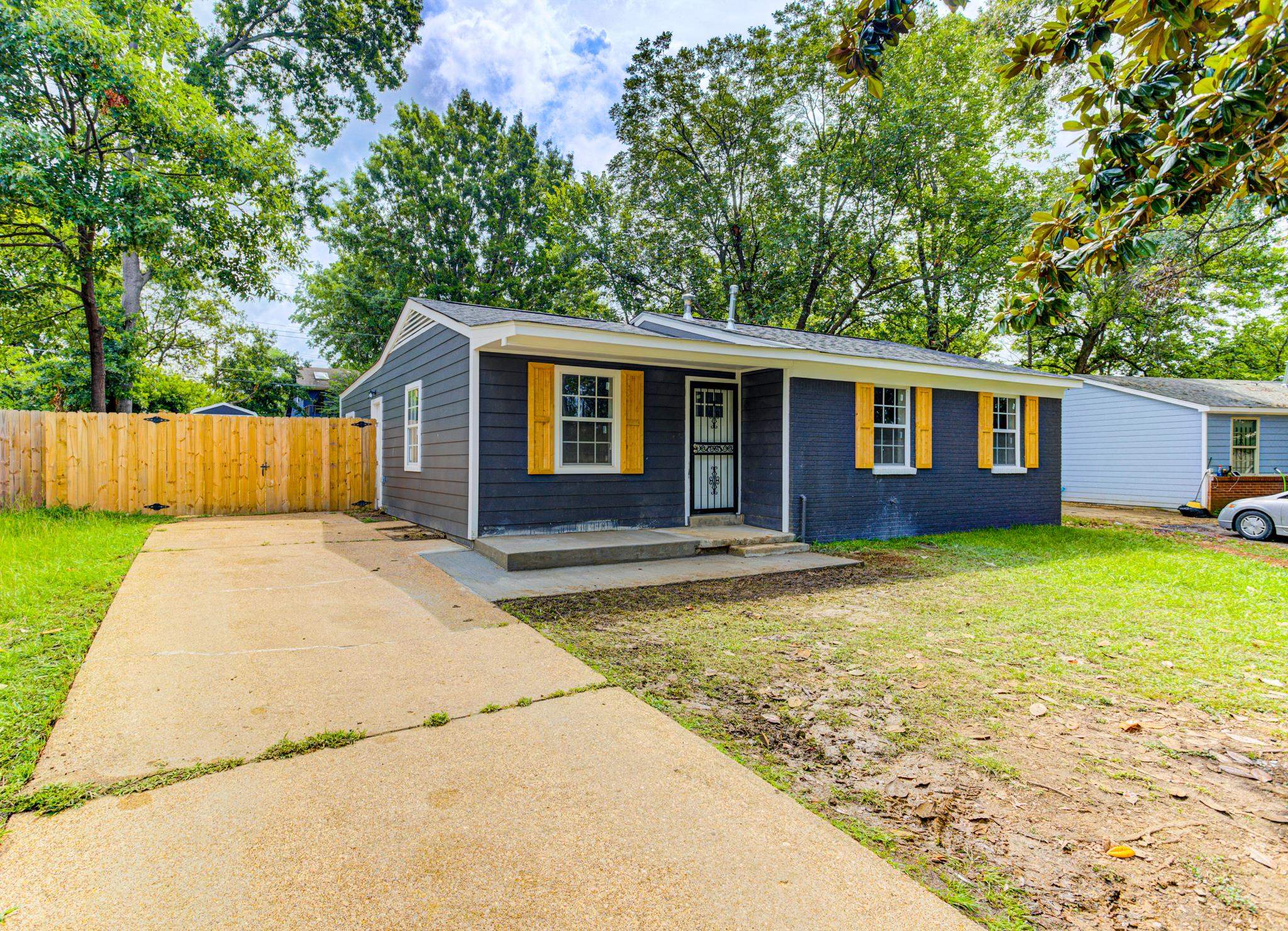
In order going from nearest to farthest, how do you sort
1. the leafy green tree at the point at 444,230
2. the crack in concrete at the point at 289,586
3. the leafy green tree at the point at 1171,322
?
the crack in concrete at the point at 289,586 < the leafy green tree at the point at 1171,322 < the leafy green tree at the point at 444,230

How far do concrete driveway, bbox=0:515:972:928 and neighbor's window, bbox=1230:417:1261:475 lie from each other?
18.6 metres

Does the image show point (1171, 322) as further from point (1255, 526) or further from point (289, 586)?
point (289, 586)

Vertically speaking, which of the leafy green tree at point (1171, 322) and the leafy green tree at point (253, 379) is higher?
the leafy green tree at point (1171, 322)

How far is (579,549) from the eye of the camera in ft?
21.9

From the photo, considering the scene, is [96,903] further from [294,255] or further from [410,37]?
[410,37]

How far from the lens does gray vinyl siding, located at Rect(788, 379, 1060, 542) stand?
8492mm

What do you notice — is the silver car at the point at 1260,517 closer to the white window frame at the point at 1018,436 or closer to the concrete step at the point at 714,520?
the white window frame at the point at 1018,436

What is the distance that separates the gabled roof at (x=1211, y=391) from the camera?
14445mm

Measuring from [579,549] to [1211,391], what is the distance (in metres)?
18.4

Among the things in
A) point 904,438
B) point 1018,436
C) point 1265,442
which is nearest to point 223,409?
point 904,438

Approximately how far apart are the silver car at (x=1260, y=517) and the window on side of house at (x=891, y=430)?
626cm

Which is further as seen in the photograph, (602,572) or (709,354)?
(709,354)

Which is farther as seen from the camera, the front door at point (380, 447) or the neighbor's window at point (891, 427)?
the front door at point (380, 447)

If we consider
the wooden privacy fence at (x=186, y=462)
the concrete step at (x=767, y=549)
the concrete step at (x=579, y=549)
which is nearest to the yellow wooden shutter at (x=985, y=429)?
the concrete step at (x=767, y=549)
